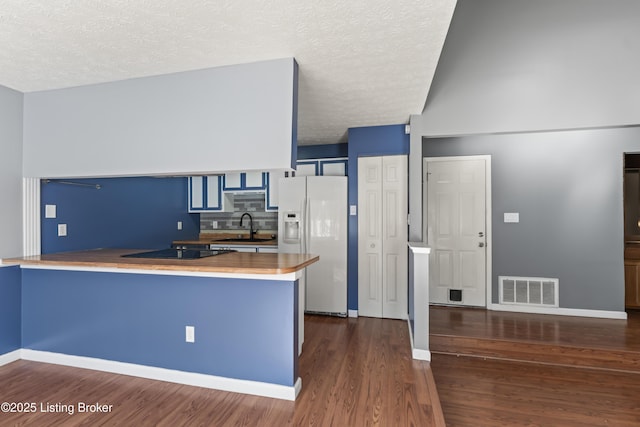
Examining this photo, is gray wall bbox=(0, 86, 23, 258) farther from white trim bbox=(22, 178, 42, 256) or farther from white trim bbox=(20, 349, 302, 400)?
white trim bbox=(20, 349, 302, 400)

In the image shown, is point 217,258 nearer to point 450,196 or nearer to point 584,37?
point 450,196

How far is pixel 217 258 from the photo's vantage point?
2578mm

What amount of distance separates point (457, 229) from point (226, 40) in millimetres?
3591

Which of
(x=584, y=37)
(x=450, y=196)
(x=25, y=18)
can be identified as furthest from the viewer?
(x=450, y=196)

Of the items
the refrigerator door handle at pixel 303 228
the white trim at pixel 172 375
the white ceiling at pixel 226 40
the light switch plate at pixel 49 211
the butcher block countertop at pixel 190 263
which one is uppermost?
the white ceiling at pixel 226 40

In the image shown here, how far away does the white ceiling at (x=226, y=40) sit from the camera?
1.62 meters

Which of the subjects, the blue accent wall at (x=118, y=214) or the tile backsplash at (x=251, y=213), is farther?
the tile backsplash at (x=251, y=213)

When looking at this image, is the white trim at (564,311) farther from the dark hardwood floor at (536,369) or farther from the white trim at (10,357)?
the white trim at (10,357)

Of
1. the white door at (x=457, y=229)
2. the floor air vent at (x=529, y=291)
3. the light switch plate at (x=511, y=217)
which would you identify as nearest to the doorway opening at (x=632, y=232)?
the floor air vent at (x=529, y=291)

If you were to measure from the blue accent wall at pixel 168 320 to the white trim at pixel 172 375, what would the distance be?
37mm

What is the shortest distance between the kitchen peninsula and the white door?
2.47 meters

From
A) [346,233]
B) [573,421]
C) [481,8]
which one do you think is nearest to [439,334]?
[573,421]

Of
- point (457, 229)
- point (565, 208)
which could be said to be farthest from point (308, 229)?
point (565, 208)

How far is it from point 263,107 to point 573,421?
10.1 feet
